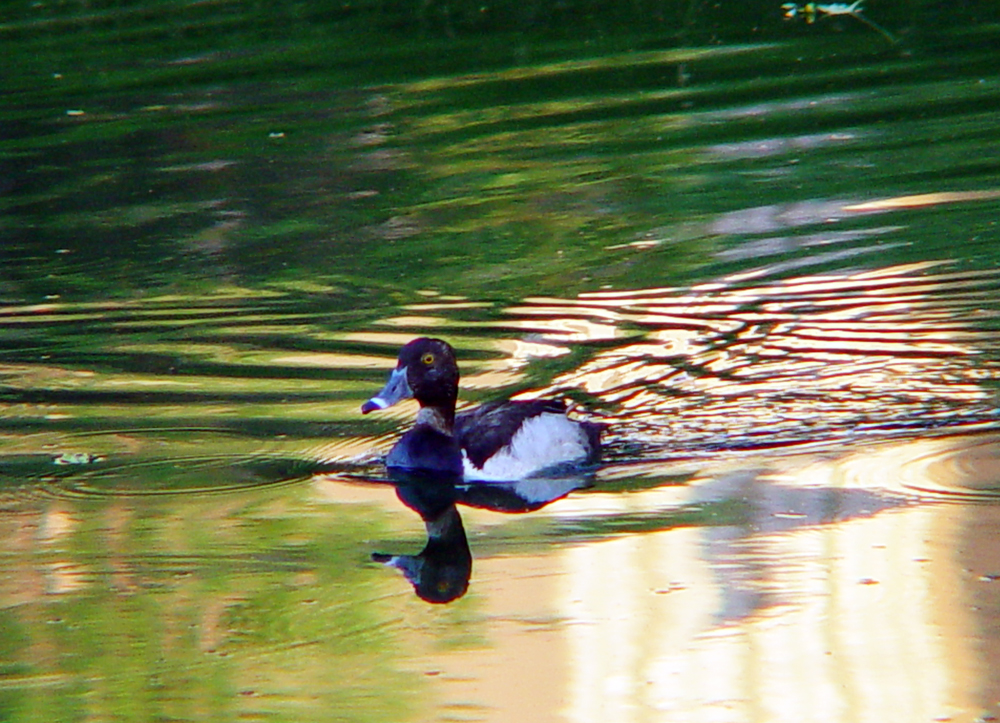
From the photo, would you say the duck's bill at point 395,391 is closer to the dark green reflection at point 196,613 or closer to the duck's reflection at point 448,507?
the duck's reflection at point 448,507

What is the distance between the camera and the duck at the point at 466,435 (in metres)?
8.27

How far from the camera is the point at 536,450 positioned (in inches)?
325

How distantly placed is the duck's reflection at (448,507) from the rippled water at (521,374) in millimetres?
25

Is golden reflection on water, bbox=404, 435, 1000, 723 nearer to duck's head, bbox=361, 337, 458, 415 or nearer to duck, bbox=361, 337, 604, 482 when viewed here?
duck, bbox=361, 337, 604, 482

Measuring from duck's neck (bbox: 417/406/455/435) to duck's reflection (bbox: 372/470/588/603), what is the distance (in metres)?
0.25

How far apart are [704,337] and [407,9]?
10578 mm

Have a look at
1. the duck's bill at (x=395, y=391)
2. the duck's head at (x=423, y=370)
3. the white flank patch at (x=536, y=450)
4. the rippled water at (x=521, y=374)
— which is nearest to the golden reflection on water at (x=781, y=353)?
the rippled water at (x=521, y=374)

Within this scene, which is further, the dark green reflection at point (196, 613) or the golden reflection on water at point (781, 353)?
the golden reflection on water at point (781, 353)

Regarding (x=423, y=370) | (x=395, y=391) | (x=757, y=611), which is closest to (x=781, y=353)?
(x=423, y=370)

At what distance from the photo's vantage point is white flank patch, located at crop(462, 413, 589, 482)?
8.21 meters

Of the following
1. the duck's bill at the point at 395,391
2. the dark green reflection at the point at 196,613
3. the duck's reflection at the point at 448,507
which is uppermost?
the duck's bill at the point at 395,391

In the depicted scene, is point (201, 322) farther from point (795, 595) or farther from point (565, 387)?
point (795, 595)

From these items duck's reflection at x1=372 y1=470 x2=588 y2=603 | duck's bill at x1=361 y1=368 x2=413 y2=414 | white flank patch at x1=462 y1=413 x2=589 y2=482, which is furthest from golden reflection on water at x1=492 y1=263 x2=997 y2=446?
duck's bill at x1=361 y1=368 x2=413 y2=414

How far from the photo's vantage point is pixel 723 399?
8.81 m
